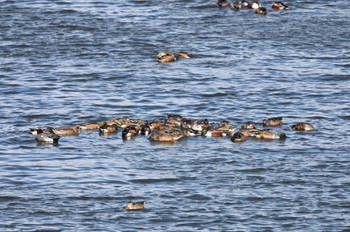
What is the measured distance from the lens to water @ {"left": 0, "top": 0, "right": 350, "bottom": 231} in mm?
17922

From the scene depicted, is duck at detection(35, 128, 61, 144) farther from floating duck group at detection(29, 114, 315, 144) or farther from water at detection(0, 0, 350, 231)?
water at detection(0, 0, 350, 231)

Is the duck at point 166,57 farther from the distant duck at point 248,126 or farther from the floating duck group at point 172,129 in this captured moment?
the distant duck at point 248,126

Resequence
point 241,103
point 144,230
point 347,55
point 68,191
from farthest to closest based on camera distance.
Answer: point 347,55 → point 241,103 → point 68,191 → point 144,230

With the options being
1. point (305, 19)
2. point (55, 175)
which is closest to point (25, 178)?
point (55, 175)

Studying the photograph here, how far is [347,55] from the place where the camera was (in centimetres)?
2858

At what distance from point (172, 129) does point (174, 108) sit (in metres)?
2.13

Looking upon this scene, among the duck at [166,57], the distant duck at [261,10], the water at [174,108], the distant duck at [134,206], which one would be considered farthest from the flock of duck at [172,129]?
the distant duck at [261,10]

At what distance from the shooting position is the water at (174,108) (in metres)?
17.9

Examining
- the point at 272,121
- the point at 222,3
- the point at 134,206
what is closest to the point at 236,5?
the point at 222,3

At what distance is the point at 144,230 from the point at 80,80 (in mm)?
9737

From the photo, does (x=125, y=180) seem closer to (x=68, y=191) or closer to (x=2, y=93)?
(x=68, y=191)

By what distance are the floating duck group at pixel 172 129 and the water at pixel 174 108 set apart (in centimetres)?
18

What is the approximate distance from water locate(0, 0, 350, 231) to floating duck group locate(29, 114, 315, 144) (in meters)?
0.18

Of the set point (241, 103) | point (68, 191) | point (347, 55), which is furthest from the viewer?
point (347, 55)
